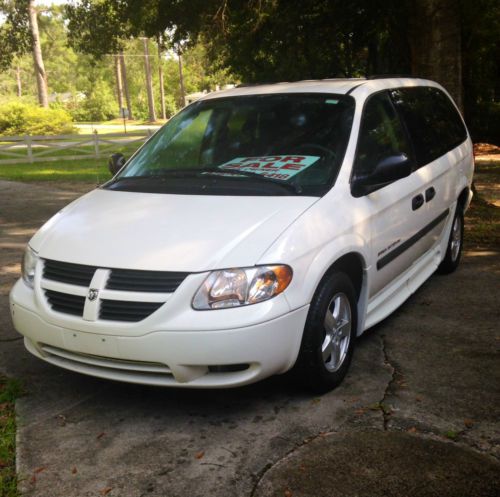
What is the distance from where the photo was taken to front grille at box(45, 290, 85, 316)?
3.61 m

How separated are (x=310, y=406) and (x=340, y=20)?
10257 mm

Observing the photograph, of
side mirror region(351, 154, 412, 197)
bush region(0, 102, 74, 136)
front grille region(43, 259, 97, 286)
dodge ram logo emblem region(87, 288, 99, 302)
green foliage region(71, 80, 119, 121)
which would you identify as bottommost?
green foliage region(71, 80, 119, 121)

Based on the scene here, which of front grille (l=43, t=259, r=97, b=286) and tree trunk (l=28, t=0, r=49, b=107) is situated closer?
front grille (l=43, t=259, r=97, b=286)

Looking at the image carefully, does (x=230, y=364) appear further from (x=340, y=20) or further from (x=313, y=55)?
(x=313, y=55)

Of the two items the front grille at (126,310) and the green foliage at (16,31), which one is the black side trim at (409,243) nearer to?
the front grille at (126,310)

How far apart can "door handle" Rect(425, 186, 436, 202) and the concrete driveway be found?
40.2 inches

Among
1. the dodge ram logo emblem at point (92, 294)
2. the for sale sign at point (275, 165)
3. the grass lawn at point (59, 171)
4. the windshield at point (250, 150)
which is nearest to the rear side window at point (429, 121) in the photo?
the windshield at point (250, 150)

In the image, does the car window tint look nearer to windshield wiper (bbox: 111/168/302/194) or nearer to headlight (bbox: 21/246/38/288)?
windshield wiper (bbox: 111/168/302/194)

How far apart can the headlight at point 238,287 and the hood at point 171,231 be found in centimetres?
5

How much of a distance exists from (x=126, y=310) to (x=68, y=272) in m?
0.47

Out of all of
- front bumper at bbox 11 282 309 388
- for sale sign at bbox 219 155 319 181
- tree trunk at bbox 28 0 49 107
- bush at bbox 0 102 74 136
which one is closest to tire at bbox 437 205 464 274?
for sale sign at bbox 219 155 319 181

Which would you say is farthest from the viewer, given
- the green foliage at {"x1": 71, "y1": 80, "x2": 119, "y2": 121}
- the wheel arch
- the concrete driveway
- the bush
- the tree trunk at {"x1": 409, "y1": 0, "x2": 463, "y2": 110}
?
the green foliage at {"x1": 71, "y1": 80, "x2": 119, "y2": 121}

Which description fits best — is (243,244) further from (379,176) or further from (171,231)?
(379,176)

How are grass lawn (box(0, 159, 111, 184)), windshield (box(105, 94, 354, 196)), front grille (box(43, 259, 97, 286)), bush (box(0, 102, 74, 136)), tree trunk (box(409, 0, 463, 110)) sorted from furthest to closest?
1. bush (box(0, 102, 74, 136))
2. grass lawn (box(0, 159, 111, 184))
3. tree trunk (box(409, 0, 463, 110))
4. windshield (box(105, 94, 354, 196))
5. front grille (box(43, 259, 97, 286))
